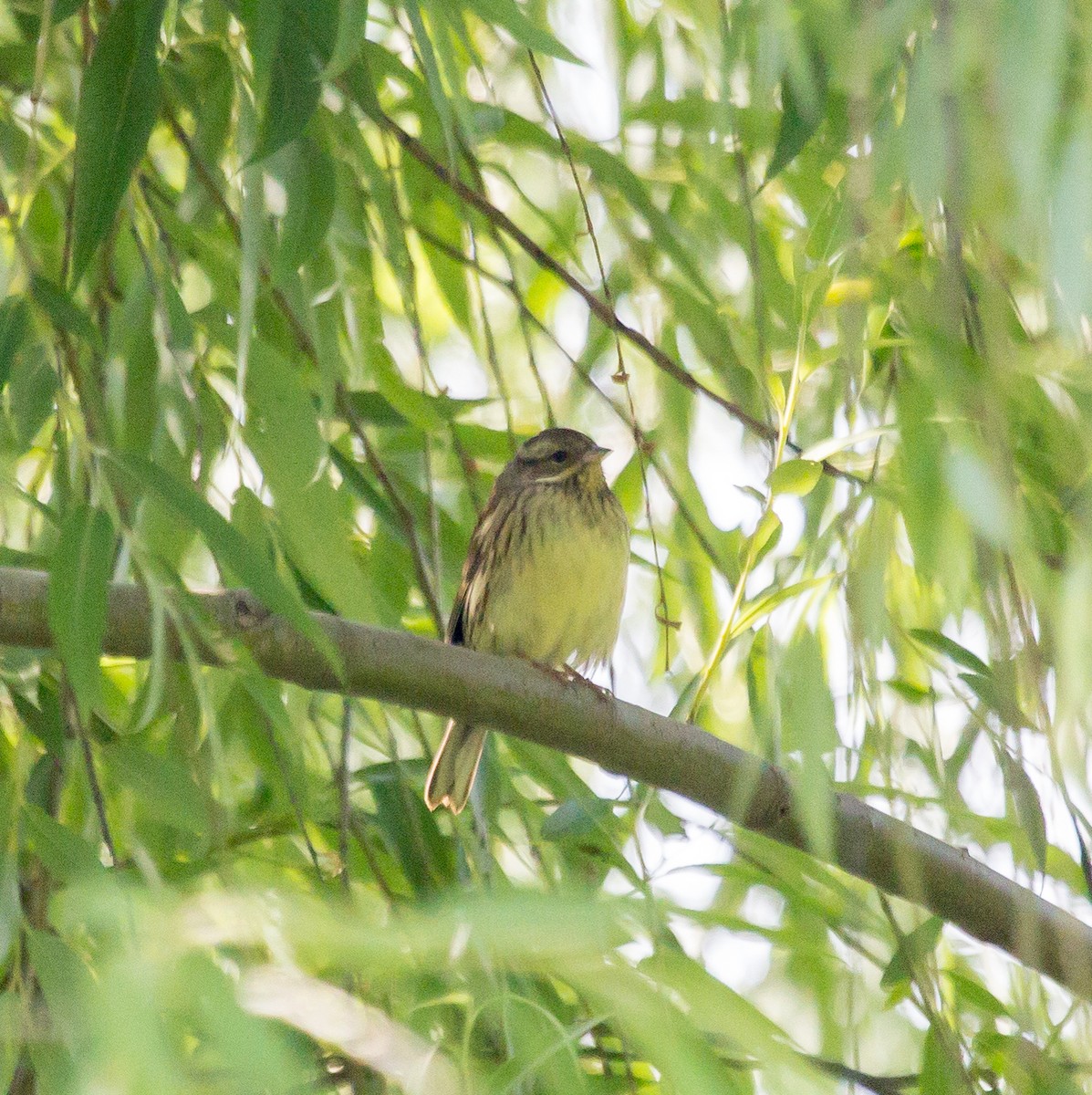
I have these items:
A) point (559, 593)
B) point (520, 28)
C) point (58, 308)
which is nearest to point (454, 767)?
point (559, 593)

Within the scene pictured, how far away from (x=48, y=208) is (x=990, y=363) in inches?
82.5

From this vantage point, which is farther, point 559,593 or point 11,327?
point 559,593

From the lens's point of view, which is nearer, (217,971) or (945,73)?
(945,73)

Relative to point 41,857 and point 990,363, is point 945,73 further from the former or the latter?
point 41,857

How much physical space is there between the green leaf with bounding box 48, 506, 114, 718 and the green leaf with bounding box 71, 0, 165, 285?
39 centimetres

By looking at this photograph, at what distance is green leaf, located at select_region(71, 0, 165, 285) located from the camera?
7.08 ft

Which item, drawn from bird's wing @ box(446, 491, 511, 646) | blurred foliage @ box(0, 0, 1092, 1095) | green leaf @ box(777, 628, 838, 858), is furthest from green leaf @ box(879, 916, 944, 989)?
bird's wing @ box(446, 491, 511, 646)

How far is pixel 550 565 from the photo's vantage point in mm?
4426

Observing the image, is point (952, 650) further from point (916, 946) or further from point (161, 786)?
point (161, 786)

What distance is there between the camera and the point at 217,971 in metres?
1.55

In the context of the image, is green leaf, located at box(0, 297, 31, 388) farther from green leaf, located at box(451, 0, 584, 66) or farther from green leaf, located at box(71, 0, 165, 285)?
green leaf, located at box(451, 0, 584, 66)

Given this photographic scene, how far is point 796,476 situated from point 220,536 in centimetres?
68

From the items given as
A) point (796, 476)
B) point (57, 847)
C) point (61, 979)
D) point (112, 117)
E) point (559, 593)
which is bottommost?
point (61, 979)

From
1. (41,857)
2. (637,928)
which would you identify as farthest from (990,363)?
(41,857)
